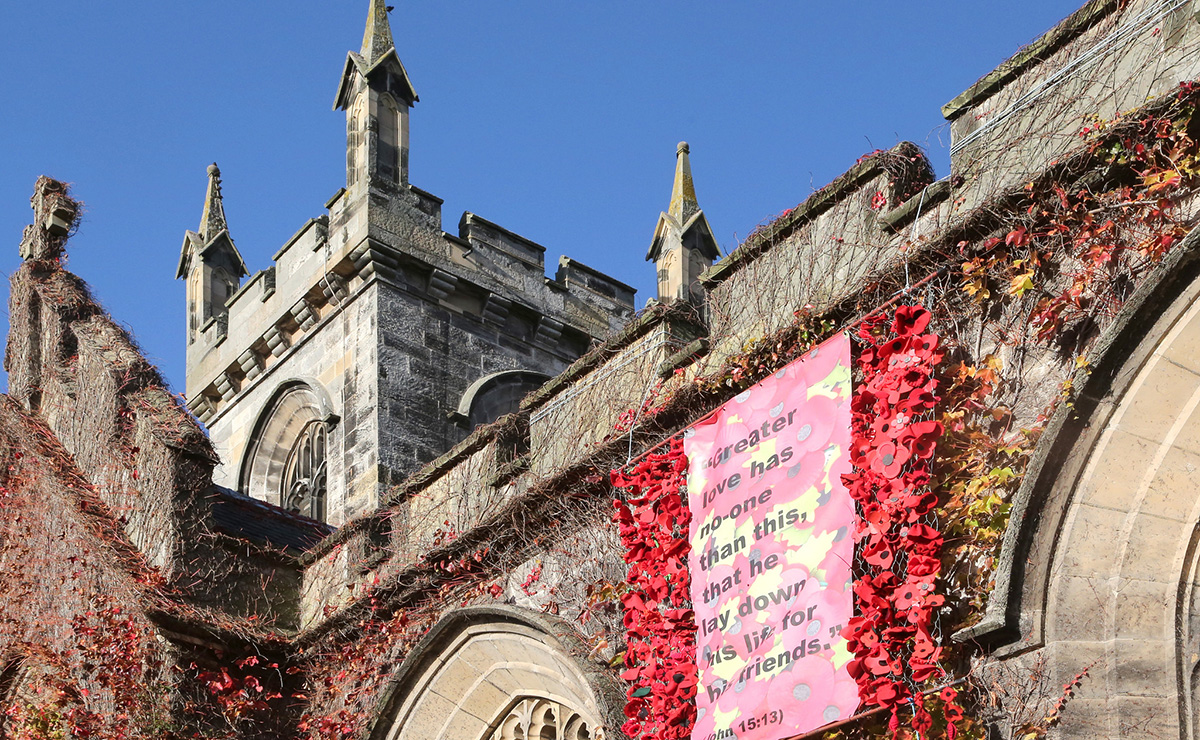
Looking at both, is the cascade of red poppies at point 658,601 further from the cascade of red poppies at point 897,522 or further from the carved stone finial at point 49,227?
the carved stone finial at point 49,227

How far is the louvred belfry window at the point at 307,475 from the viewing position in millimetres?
18781

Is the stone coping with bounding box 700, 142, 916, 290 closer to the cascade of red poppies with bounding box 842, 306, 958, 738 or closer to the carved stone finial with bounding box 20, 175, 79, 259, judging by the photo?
the cascade of red poppies with bounding box 842, 306, 958, 738

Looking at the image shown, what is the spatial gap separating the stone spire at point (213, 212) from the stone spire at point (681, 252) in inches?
282

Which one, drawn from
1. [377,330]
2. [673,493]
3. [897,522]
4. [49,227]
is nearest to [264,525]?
[49,227]

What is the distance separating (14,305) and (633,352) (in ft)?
23.7

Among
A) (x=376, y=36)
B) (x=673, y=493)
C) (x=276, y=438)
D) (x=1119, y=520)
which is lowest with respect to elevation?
(x=1119, y=520)

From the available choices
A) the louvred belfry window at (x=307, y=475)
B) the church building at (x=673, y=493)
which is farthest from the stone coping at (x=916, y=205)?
the louvred belfry window at (x=307, y=475)

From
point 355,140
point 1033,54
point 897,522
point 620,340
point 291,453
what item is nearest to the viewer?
point 897,522

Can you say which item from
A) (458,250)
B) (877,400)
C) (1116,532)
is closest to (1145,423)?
(1116,532)

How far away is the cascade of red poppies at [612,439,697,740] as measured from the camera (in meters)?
8.52

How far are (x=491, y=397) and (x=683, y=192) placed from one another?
11.9 ft

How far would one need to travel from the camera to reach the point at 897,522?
745 centimetres

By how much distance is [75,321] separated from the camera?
1434 centimetres

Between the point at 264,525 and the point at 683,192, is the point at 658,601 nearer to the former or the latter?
the point at 264,525
